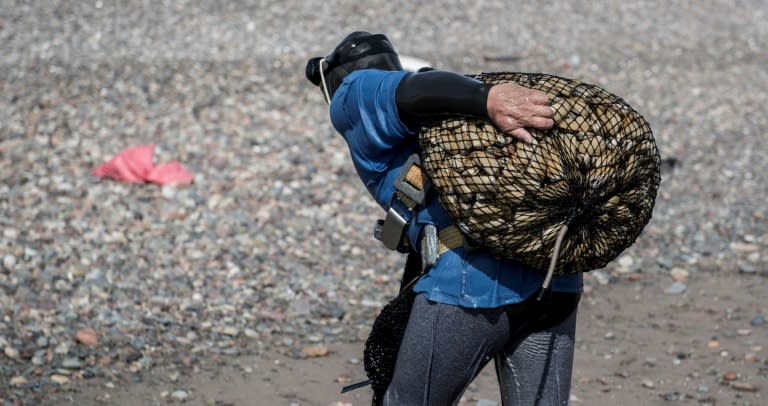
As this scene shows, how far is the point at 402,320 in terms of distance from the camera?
10.2ft

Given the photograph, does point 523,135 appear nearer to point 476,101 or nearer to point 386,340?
point 476,101

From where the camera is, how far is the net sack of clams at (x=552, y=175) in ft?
8.79

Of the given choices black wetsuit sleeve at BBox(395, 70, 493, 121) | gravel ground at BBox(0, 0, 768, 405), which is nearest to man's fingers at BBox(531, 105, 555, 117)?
black wetsuit sleeve at BBox(395, 70, 493, 121)

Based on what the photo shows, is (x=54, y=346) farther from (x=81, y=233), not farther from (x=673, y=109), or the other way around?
(x=673, y=109)

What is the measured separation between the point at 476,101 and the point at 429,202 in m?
Answer: 0.41

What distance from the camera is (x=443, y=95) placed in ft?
8.87

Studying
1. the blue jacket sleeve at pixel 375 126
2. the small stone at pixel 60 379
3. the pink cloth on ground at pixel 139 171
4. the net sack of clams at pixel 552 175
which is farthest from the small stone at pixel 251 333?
the net sack of clams at pixel 552 175

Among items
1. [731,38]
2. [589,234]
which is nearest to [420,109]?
[589,234]

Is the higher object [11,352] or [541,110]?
[541,110]

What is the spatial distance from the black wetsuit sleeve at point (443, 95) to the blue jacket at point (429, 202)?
2.9 inches

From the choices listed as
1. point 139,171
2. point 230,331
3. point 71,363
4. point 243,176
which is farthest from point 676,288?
point 139,171

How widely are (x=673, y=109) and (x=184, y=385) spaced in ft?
27.0

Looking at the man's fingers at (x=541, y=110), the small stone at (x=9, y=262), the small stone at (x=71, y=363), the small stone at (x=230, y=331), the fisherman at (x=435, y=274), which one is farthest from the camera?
the small stone at (x=9, y=262)

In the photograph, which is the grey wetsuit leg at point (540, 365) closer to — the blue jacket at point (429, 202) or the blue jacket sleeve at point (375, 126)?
the blue jacket at point (429, 202)
